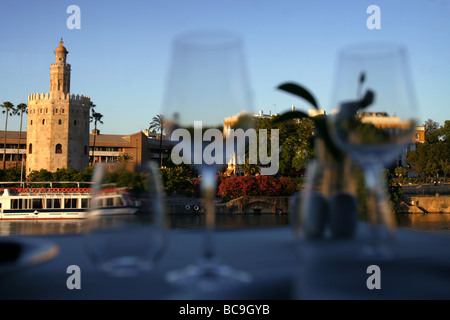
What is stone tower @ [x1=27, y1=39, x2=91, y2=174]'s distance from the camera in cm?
6088

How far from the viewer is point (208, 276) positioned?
3.85 ft

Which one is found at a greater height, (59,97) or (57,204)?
(59,97)

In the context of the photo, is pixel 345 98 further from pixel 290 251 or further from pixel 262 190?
pixel 262 190

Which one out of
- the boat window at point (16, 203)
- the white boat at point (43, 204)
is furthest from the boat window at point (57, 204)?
the boat window at point (16, 203)

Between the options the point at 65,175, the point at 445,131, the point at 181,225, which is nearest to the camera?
the point at 181,225

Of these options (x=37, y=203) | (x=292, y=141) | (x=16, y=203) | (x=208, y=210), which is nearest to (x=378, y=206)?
(x=208, y=210)

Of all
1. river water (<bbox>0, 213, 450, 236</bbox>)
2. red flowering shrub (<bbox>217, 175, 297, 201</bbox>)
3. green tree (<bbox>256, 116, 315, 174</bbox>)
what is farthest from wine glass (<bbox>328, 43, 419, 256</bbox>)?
green tree (<bbox>256, 116, 315, 174</bbox>)

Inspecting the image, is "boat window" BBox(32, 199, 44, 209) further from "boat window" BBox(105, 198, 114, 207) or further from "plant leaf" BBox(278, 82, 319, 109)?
"boat window" BBox(105, 198, 114, 207)

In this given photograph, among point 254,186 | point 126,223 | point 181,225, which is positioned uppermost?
point 254,186

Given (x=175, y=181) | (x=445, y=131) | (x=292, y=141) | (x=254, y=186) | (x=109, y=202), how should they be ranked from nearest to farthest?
(x=109, y=202) < (x=175, y=181) < (x=254, y=186) < (x=292, y=141) < (x=445, y=131)

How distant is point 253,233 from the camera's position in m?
2.08

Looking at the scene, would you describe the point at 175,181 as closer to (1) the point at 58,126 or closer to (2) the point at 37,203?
(2) the point at 37,203

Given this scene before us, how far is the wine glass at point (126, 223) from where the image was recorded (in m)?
1.21

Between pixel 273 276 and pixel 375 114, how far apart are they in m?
0.48
